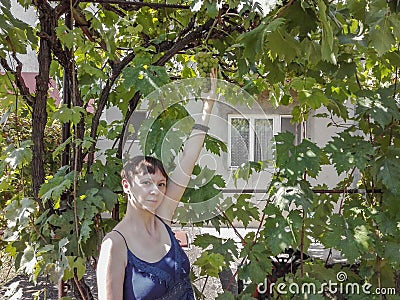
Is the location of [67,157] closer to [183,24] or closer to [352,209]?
[183,24]

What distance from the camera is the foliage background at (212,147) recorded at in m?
2.00

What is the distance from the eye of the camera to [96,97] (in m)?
2.45

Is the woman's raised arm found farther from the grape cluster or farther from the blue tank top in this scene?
the blue tank top

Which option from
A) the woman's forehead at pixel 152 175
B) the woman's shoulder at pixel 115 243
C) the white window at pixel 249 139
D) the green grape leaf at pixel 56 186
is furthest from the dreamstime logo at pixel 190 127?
the woman's shoulder at pixel 115 243

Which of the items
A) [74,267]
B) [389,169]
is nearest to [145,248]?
[74,267]

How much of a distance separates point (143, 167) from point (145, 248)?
248mm

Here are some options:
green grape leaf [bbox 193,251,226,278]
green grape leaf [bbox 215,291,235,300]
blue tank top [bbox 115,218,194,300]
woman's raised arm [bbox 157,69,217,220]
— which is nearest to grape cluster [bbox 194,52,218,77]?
woman's raised arm [bbox 157,69,217,220]

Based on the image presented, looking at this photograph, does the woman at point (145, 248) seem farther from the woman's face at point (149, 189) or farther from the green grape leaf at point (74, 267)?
the green grape leaf at point (74, 267)

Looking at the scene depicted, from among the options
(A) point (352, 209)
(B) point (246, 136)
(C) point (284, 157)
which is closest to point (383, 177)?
(A) point (352, 209)

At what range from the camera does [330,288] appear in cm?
243

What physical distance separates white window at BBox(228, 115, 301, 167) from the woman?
0.82 feet

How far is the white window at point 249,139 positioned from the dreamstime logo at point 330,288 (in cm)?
54

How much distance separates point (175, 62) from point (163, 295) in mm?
1786

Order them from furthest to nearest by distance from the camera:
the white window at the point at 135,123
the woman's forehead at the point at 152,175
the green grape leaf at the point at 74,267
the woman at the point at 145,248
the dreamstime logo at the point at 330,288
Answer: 1. the dreamstime logo at the point at 330,288
2. the white window at the point at 135,123
3. the green grape leaf at the point at 74,267
4. the woman's forehead at the point at 152,175
5. the woman at the point at 145,248
